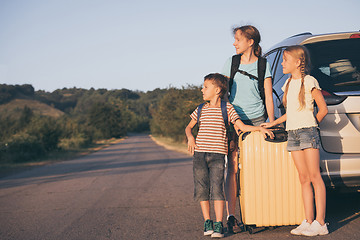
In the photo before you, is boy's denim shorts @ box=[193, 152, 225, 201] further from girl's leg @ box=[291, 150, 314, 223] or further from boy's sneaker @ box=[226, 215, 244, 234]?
girl's leg @ box=[291, 150, 314, 223]

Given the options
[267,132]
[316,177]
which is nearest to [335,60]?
[267,132]

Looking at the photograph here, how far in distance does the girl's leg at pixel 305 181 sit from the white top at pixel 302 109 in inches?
10.8

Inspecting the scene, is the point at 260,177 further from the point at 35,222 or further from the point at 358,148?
the point at 35,222

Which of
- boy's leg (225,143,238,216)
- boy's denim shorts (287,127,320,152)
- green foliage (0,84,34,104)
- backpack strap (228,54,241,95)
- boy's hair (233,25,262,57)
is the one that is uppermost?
green foliage (0,84,34,104)

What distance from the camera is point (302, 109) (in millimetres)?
3328

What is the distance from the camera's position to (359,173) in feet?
11.4

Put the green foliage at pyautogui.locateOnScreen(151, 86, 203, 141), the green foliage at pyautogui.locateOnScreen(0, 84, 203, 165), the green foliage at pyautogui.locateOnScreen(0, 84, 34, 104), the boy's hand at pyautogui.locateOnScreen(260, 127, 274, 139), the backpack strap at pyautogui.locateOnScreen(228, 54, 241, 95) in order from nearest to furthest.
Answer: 1. the boy's hand at pyautogui.locateOnScreen(260, 127, 274, 139)
2. the backpack strap at pyautogui.locateOnScreen(228, 54, 241, 95)
3. the green foliage at pyautogui.locateOnScreen(0, 84, 203, 165)
4. the green foliage at pyautogui.locateOnScreen(151, 86, 203, 141)
5. the green foliage at pyautogui.locateOnScreen(0, 84, 34, 104)

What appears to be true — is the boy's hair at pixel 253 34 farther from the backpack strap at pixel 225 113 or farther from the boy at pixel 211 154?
the backpack strap at pixel 225 113

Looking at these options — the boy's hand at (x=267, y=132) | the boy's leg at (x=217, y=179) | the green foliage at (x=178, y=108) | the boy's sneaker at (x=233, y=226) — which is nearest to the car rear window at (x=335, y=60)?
the boy's hand at (x=267, y=132)

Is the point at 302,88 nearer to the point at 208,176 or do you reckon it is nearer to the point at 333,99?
the point at 333,99

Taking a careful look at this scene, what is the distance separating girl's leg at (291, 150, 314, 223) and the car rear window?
3.44 ft

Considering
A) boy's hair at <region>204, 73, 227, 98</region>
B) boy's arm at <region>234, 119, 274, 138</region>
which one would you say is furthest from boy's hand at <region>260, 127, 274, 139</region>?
boy's hair at <region>204, 73, 227, 98</region>

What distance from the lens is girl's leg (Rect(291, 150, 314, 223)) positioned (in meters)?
3.25

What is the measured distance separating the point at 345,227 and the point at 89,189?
5.45 meters
